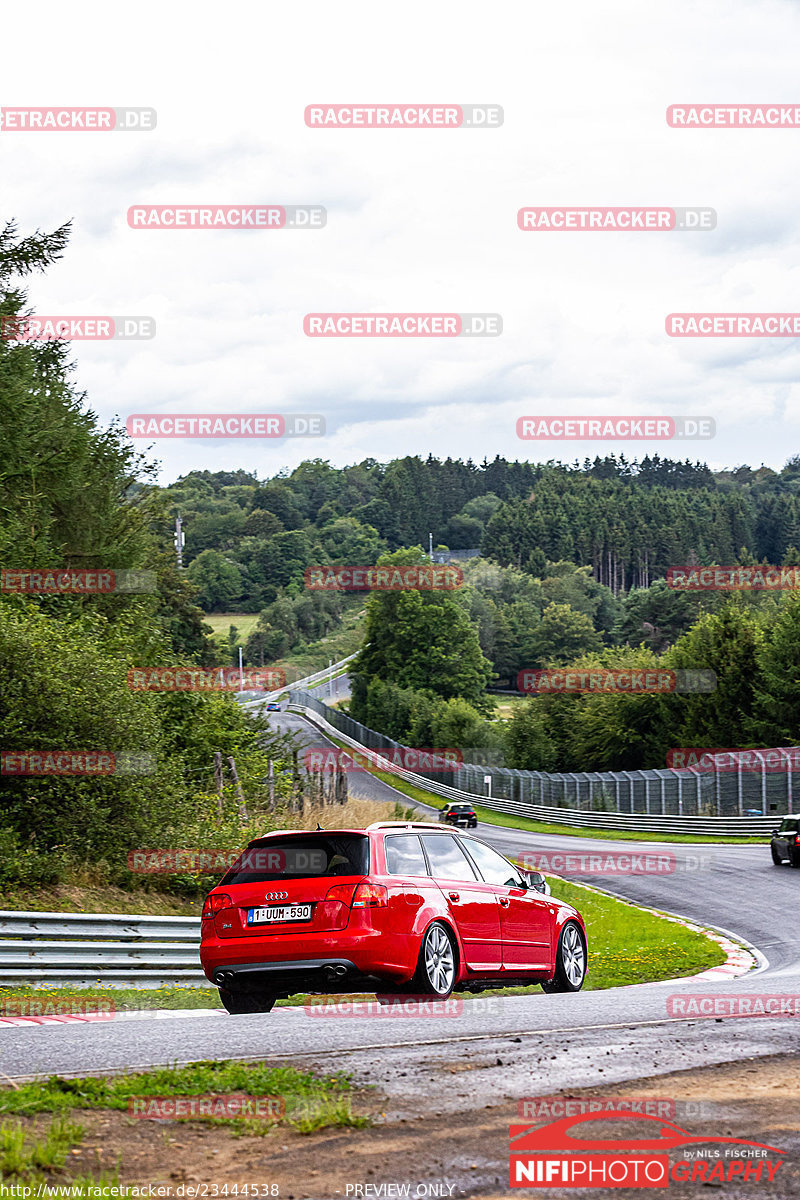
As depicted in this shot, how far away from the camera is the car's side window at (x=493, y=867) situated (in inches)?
434

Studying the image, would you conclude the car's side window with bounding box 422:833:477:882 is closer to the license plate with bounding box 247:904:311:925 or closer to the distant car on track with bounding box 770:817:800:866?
the license plate with bounding box 247:904:311:925

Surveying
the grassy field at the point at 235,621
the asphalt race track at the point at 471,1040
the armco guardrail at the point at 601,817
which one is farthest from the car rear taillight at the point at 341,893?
the grassy field at the point at 235,621

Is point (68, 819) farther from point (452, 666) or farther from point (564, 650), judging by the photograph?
point (564, 650)

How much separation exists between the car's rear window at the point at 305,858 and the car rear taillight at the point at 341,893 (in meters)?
0.13

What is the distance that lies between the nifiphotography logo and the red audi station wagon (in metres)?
4.10

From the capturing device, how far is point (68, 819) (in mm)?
16500

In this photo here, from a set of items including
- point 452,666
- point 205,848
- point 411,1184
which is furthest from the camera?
point 452,666

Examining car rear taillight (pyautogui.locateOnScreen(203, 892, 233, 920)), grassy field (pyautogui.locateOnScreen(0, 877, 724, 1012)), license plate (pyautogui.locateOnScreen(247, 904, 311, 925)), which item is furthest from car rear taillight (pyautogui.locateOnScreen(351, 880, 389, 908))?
grassy field (pyautogui.locateOnScreen(0, 877, 724, 1012))

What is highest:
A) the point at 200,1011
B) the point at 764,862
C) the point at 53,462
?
the point at 53,462

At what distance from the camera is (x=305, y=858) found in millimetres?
9711

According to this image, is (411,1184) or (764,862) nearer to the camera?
(411,1184)

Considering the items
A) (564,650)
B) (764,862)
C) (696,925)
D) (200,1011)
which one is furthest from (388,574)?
(200,1011)

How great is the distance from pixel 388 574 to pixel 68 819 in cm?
9258

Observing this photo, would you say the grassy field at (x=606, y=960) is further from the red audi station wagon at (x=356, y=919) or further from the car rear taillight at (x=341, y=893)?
the car rear taillight at (x=341, y=893)
